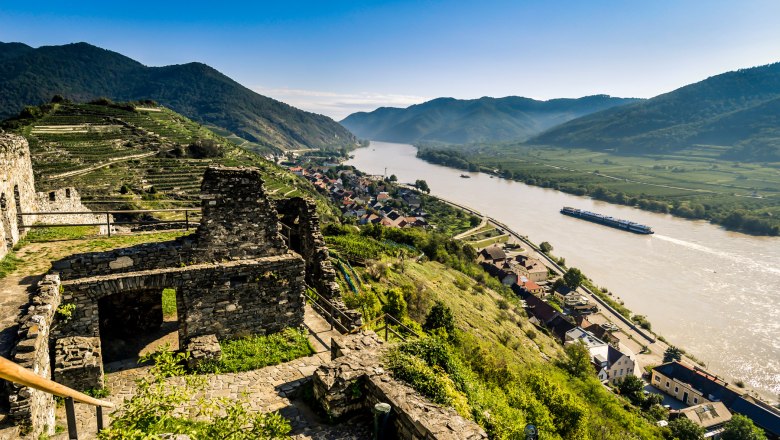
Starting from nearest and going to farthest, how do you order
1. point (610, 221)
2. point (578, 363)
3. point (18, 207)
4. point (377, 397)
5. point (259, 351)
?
point (377, 397)
point (259, 351)
point (18, 207)
point (578, 363)
point (610, 221)

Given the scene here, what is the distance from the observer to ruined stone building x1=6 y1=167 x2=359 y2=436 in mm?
8852

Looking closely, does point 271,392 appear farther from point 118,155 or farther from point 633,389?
point 118,155

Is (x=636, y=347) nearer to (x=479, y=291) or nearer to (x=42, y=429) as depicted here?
(x=479, y=291)

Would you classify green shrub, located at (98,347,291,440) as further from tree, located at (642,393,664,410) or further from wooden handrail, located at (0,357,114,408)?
tree, located at (642,393,664,410)

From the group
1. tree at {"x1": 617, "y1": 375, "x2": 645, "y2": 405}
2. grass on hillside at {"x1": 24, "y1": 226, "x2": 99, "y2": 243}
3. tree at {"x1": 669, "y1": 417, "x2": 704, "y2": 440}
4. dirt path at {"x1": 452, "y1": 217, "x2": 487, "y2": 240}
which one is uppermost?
grass on hillside at {"x1": 24, "y1": 226, "x2": 99, "y2": 243}

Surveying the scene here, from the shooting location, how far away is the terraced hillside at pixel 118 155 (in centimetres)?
4478

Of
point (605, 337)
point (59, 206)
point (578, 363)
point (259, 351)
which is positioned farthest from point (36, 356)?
point (605, 337)

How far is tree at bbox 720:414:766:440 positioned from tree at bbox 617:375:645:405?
6.32m

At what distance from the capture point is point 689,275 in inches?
2366

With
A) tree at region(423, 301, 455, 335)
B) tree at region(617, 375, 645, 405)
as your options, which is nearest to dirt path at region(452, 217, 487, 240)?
tree at region(617, 375, 645, 405)

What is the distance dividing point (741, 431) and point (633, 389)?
8.02 meters

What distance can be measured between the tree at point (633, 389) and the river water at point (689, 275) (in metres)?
10.0

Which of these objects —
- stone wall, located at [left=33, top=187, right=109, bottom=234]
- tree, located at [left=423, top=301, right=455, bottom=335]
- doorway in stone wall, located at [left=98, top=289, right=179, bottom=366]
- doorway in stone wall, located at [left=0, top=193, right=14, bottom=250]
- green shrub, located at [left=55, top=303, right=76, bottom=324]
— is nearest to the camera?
green shrub, located at [left=55, top=303, right=76, bottom=324]

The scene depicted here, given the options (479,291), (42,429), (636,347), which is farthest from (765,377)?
(42,429)
